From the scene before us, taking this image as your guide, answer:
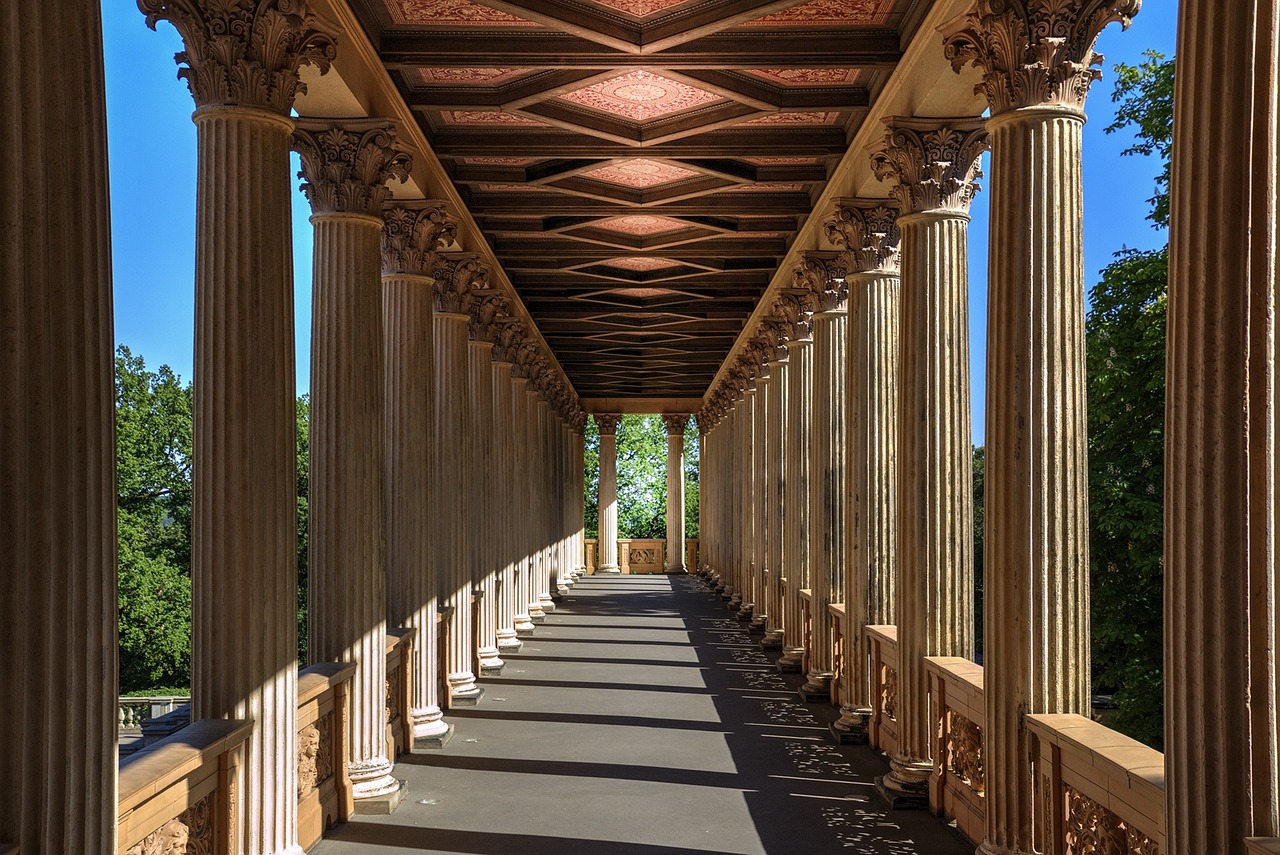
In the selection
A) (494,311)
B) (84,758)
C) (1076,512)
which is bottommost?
(84,758)

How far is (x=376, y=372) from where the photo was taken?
10.7m

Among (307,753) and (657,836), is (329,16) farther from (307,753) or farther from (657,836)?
(657,836)

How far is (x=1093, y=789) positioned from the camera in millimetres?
6602

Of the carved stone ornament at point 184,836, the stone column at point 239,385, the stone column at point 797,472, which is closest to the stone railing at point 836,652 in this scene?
the stone column at point 797,472

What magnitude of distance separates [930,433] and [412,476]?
5.55m

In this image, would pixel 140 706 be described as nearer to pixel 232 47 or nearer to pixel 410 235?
pixel 410 235

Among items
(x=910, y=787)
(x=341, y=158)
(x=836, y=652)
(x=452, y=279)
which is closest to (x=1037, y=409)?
(x=910, y=787)

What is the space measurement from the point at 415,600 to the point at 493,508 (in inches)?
286

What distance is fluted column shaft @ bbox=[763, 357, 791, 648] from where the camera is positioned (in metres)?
21.7

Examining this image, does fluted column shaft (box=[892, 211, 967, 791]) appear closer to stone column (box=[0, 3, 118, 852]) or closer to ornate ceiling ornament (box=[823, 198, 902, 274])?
ornate ceiling ornament (box=[823, 198, 902, 274])

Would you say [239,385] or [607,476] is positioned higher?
[239,385]

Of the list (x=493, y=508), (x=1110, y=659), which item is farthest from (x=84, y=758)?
(x=1110, y=659)

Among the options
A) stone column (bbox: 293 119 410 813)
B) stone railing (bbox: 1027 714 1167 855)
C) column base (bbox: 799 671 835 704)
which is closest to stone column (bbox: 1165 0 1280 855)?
stone railing (bbox: 1027 714 1167 855)

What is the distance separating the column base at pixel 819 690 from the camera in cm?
1644
